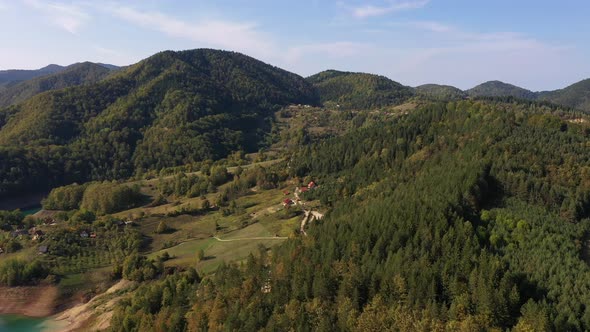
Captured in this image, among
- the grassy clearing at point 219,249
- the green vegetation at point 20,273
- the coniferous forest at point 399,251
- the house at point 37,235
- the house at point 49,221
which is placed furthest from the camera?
the house at point 49,221

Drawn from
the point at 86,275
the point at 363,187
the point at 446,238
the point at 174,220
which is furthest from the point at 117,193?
the point at 446,238

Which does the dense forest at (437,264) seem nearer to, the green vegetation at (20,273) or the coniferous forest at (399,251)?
the coniferous forest at (399,251)

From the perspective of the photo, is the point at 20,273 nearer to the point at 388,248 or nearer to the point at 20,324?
the point at 20,324

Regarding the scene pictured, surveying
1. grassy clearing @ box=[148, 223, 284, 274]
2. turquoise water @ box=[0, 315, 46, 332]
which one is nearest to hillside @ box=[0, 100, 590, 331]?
grassy clearing @ box=[148, 223, 284, 274]

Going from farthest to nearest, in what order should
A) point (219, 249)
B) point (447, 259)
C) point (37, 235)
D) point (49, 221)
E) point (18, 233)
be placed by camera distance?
point (49, 221), point (18, 233), point (37, 235), point (219, 249), point (447, 259)

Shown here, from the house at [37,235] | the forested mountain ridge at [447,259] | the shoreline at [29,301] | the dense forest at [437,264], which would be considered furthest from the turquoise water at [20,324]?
the forested mountain ridge at [447,259]

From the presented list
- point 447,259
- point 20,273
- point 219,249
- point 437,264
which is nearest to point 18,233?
point 20,273

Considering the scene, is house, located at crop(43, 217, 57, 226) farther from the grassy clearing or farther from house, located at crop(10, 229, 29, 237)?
the grassy clearing

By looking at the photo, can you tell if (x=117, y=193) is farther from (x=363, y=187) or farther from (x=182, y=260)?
(x=363, y=187)
